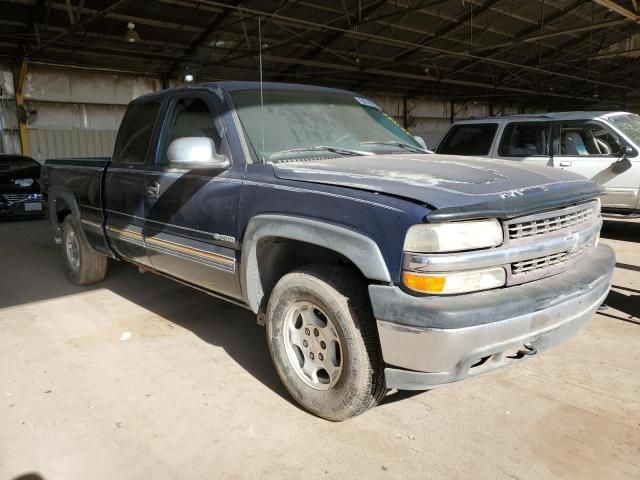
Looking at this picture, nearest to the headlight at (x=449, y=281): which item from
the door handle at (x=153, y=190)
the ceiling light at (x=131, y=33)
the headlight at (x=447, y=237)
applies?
the headlight at (x=447, y=237)

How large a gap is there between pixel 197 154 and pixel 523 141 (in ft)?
22.0

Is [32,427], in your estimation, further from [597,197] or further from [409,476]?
[597,197]

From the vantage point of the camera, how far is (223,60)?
15500 mm

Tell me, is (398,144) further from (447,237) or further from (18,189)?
(18,189)

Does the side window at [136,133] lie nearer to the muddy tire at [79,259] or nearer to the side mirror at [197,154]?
the side mirror at [197,154]

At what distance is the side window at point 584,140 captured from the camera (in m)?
7.81

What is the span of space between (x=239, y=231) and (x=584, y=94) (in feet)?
111

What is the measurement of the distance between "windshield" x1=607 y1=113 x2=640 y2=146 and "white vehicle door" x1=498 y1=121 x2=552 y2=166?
955 millimetres

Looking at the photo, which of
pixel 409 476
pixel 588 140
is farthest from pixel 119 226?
pixel 588 140

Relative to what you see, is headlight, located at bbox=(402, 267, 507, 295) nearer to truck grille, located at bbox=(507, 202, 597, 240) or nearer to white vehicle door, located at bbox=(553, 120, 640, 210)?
truck grille, located at bbox=(507, 202, 597, 240)

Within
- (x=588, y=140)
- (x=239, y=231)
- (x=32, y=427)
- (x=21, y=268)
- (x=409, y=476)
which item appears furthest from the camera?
(x=588, y=140)

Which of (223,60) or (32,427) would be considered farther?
(223,60)

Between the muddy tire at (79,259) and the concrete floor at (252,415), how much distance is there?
1047mm

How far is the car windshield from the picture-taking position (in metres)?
3.35
